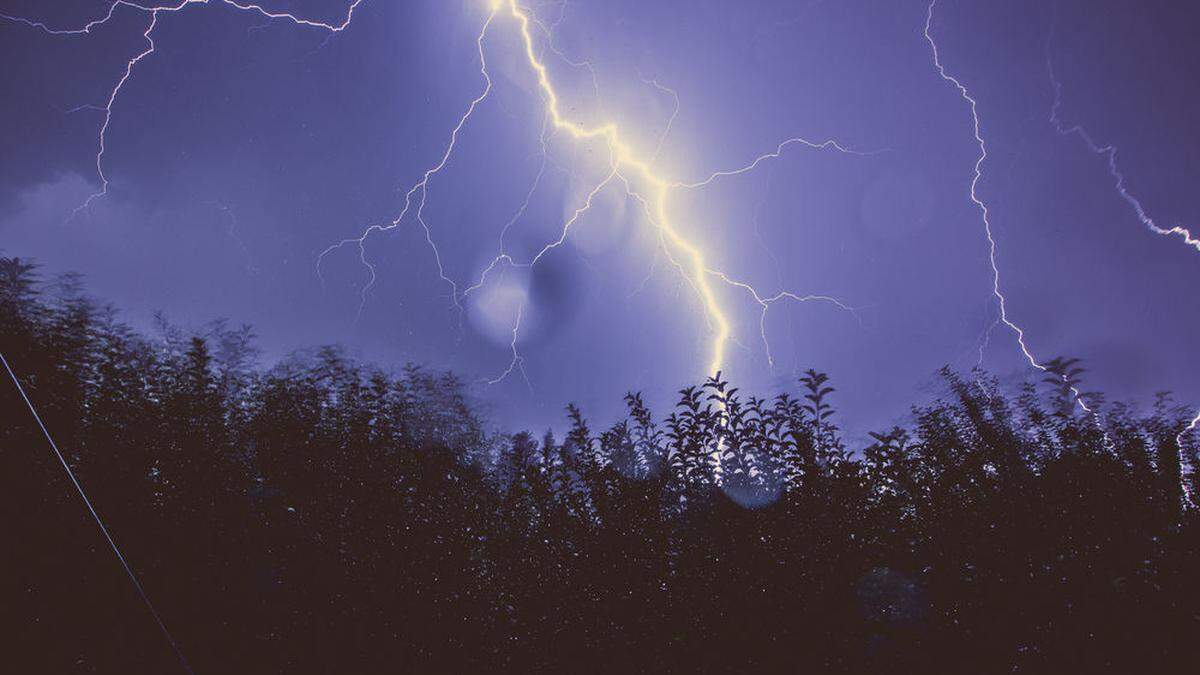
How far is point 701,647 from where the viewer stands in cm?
369

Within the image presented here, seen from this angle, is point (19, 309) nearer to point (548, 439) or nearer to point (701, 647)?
point (548, 439)

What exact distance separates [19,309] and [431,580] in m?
9.88

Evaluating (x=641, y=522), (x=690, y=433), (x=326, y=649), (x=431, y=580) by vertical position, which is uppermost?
(x=690, y=433)

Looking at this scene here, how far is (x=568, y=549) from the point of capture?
4812 millimetres

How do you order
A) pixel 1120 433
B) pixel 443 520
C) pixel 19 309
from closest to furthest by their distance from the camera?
pixel 443 520, pixel 19 309, pixel 1120 433

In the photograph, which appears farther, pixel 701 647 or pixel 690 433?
pixel 690 433

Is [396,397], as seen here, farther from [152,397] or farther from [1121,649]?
[1121,649]

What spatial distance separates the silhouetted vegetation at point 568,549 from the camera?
11.9 ft

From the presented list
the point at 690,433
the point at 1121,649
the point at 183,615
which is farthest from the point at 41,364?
the point at 1121,649

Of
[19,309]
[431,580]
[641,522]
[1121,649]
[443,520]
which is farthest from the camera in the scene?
[19,309]

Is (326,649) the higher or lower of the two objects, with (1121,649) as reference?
lower

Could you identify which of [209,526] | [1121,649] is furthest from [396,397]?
[1121,649]

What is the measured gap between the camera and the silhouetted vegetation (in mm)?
3623

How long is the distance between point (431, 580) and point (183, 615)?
3.43 m
